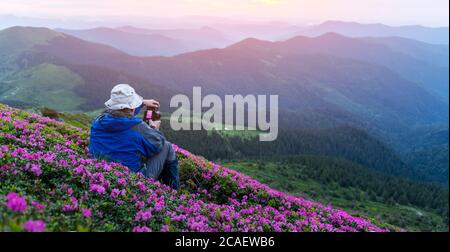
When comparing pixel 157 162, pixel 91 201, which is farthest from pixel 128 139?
pixel 91 201

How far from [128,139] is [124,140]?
168mm

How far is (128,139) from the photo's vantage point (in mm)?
11984

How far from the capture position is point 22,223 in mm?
5660

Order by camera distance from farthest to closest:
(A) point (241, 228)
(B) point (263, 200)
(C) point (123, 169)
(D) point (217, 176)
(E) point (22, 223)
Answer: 1. (D) point (217, 176)
2. (B) point (263, 200)
3. (C) point (123, 169)
4. (A) point (241, 228)
5. (E) point (22, 223)

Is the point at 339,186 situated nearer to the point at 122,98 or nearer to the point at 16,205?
the point at 122,98

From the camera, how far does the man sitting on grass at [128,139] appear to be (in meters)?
11.8

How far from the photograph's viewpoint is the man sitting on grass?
1181 cm

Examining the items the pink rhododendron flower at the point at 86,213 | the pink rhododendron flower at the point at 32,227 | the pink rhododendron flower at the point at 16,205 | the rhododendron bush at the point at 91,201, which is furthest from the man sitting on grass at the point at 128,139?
the pink rhododendron flower at the point at 32,227

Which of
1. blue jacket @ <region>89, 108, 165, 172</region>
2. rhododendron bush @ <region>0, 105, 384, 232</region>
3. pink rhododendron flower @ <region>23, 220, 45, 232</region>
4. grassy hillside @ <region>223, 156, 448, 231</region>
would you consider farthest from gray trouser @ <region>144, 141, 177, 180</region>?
grassy hillside @ <region>223, 156, 448, 231</region>

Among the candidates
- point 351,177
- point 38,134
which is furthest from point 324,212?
point 351,177

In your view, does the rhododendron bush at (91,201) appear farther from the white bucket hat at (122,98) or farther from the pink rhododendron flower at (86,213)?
the white bucket hat at (122,98)
